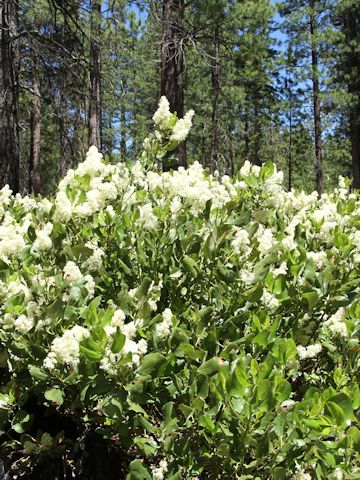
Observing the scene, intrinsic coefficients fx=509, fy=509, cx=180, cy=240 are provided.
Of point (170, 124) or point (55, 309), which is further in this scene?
point (170, 124)

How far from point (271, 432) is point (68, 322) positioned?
2.72 feet

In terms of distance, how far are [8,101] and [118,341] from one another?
5.37m

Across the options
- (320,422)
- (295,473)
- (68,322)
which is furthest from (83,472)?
(320,422)

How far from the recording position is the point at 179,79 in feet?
25.3

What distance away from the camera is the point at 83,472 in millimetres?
2195

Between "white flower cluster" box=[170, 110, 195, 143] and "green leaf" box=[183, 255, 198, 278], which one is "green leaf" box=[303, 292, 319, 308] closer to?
"green leaf" box=[183, 255, 198, 278]

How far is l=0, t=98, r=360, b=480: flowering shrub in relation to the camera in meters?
1.58

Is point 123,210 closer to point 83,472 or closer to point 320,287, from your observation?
point 320,287

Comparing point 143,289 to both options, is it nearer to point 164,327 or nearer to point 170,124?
point 164,327

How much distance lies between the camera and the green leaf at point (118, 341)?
1.52 meters

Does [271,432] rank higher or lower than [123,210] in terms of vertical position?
Result: lower

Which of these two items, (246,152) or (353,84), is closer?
(353,84)

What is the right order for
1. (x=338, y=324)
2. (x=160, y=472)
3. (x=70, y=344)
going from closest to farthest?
(x=70, y=344)
(x=160, y=472)
(x=338, y=324)

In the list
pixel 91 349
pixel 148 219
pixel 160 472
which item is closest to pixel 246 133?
pixel 148 219
